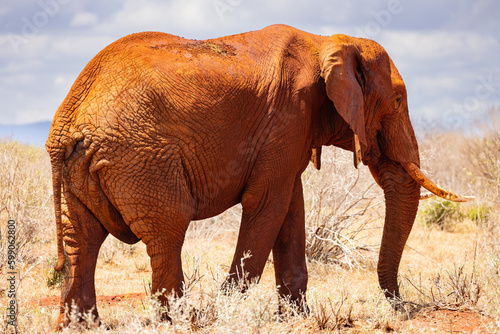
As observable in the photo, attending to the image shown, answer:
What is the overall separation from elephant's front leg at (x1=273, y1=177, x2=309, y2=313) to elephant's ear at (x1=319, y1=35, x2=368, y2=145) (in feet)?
3.14

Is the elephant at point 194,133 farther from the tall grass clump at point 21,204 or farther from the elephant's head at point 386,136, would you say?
the tall grass clump at point 21,204

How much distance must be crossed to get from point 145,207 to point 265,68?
66.6 inches

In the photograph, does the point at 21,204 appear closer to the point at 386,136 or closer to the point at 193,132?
the point at 193,132

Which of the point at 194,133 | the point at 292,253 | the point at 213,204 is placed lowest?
the point at 292,253

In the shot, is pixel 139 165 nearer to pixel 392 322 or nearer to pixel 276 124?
pixel 276 124

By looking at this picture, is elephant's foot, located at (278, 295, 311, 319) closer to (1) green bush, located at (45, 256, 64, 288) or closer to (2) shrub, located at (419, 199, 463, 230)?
(1) green bush, located at (45, 256, 64, 288)

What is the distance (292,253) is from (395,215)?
1.19 m

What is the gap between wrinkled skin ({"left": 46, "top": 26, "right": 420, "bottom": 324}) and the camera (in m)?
5.12

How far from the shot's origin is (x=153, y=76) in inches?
204

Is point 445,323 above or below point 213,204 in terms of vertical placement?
below

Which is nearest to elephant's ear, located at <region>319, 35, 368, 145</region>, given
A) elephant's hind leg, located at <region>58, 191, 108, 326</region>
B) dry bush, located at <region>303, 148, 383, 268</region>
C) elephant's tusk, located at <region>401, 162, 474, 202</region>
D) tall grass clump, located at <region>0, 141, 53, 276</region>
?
elephant's tusk, located at <region>401, 162, 474, 202</region>

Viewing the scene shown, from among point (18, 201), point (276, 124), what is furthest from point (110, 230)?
point (18, 201)

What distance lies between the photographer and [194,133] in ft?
17.3

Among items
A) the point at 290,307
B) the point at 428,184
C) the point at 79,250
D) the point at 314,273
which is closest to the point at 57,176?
the point at 79,250
